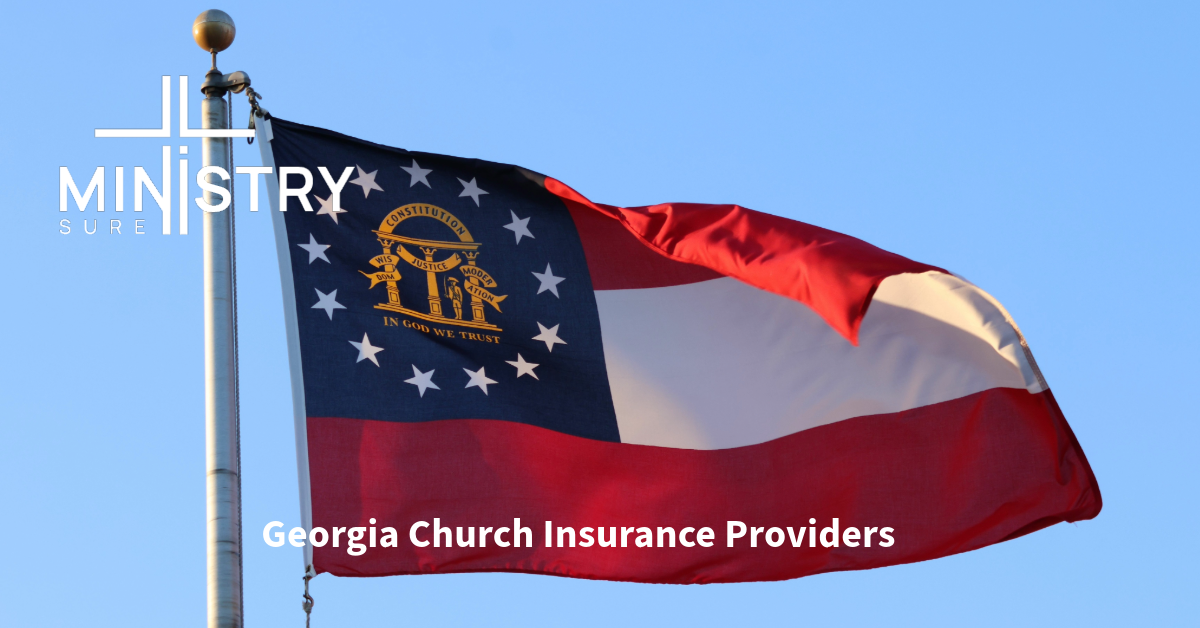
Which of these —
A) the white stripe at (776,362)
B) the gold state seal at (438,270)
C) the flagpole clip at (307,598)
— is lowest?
the flagpole clip at (307,598)

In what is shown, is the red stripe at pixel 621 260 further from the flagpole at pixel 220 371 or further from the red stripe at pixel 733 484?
the flagpole at pixel 220 371

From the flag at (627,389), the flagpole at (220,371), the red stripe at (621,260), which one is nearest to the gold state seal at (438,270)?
the flag at (627,389)

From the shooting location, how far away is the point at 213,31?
10883 mm

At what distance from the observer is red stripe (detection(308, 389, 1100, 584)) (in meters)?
11.2

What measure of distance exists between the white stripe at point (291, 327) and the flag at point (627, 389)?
0.02m

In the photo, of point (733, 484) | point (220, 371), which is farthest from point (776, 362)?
point (220, 371)

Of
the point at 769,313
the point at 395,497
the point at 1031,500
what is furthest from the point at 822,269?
the point at 395,497

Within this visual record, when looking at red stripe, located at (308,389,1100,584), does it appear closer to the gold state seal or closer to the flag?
the flag

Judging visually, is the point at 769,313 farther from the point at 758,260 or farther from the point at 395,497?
the point at 395,497

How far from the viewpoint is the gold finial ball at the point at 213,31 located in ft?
35.7

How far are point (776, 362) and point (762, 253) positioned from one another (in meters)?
1.16

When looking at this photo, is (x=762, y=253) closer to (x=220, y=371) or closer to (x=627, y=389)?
(x=627, y=389)

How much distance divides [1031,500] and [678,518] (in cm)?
260

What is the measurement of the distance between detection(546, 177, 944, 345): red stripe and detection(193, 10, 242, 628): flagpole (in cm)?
289
